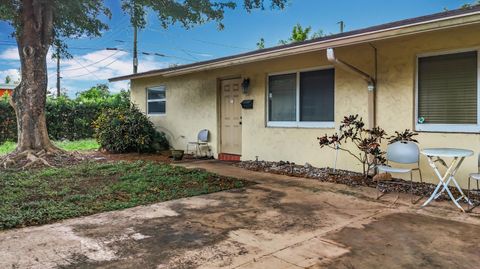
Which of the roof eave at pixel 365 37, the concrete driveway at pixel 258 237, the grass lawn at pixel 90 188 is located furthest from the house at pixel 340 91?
the grass lawn at pixel 90 188

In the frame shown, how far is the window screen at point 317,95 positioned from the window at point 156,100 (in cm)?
523

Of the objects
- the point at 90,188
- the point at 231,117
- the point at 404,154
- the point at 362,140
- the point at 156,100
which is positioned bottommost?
the point at 90,188

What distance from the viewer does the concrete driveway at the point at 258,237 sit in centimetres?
276

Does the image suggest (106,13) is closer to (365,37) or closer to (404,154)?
(365,37)

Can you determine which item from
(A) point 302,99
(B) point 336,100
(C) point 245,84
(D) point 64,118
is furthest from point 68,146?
(B) point 336,100

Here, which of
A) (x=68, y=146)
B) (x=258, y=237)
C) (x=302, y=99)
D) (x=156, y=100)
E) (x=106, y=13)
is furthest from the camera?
(x=68, y=146)

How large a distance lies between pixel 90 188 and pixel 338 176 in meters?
4.13

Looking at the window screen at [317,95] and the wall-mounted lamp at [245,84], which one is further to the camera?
the wall-mounted lamp at [245,84]

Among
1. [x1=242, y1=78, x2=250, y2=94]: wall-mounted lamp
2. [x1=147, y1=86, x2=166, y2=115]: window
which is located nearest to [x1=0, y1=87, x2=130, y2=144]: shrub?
[x1=147, y1=86, x2=166, y2=115]: window

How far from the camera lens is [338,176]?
620 cm

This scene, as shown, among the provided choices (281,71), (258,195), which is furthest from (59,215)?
(281,71)

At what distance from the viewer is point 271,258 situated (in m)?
2.83

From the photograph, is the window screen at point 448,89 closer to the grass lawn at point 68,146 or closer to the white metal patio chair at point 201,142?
the white metal patio chair at point 201,142

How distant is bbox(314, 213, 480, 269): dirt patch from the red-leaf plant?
1.74 meters
